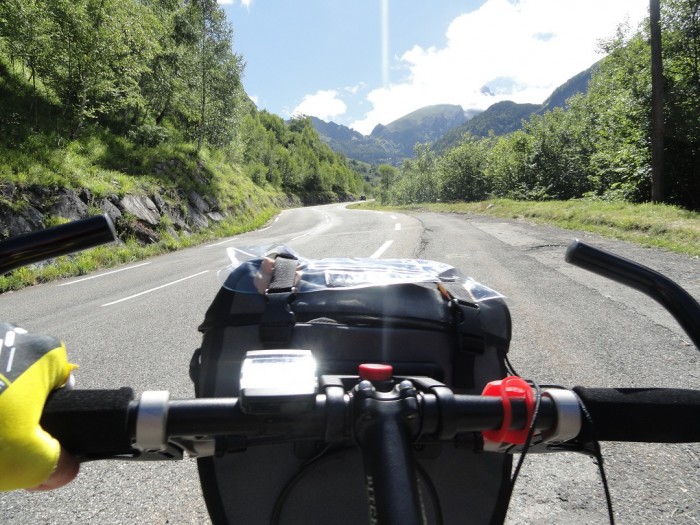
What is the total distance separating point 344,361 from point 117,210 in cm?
1550

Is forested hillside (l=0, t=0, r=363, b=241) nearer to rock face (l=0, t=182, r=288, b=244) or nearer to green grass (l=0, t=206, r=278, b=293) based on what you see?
rock face (l=0, t=182, r=288, b=244)

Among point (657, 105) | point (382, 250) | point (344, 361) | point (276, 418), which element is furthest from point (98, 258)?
point (657, 105)

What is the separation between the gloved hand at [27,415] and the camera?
0.61 meters

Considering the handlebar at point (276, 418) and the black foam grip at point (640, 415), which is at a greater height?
the handlebar at point (276, 418)

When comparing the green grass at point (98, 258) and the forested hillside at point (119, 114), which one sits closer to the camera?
the green grass at point (98, 258)

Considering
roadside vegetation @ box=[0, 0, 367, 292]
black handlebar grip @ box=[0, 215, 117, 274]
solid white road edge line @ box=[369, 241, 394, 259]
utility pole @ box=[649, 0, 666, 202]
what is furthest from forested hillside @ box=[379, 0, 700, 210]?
black handlebar grip @ box=[0, 215, 117, 274]

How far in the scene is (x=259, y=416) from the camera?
0.69 m

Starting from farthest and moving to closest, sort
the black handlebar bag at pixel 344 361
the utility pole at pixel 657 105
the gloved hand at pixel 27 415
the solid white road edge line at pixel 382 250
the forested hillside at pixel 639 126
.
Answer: the forested hillside at pixel 639 126, the utility pole at pixel 657 105, the solid white road edge line at pixel 382 250, the black handlebar bag at pixel 344 361, the gloved hand at pixel 27 415

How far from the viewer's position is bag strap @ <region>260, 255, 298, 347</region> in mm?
1083

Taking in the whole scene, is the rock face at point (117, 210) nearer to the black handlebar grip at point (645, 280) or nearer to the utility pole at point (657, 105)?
the black handlebar grip at point (645, 280)

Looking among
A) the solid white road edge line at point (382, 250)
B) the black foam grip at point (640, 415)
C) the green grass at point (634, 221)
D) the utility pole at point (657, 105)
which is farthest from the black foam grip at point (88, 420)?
the utility pole at point (657, 105)

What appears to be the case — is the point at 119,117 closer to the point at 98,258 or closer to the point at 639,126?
the point at 98,258

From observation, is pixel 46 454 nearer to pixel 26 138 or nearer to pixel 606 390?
pixel 606 390

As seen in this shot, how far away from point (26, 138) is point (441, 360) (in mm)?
16315
